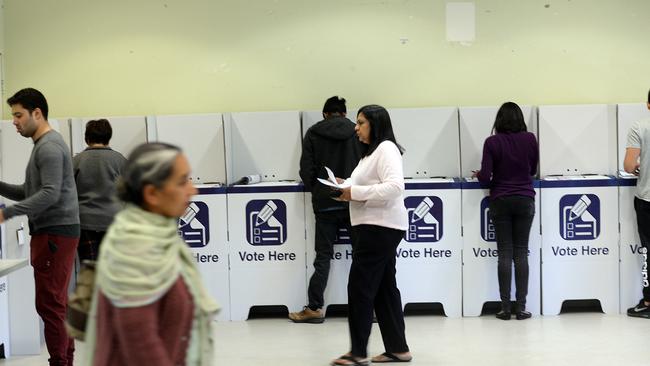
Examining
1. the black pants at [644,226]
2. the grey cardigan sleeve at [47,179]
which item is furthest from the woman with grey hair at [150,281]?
the black pants at [644,226]

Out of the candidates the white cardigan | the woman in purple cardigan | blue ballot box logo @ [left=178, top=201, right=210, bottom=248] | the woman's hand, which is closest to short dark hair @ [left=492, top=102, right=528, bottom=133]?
the woman in purple cardigan

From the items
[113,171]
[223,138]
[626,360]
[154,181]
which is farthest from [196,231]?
[154,181]

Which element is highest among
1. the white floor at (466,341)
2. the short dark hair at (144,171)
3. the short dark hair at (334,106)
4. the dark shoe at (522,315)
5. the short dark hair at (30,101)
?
the short dark hair at (334,106)

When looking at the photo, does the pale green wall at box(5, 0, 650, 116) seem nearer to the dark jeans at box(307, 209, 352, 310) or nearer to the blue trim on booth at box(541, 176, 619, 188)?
the blue trim on booth at box(541, 176, 619, 188)

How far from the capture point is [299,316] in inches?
202

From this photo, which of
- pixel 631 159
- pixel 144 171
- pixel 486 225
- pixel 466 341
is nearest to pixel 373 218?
pixel 466 341

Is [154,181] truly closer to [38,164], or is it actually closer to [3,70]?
[38,164]

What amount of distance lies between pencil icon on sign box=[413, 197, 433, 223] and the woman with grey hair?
3.48m

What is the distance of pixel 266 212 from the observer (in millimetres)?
5230

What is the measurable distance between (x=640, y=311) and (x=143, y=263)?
14.1 feet

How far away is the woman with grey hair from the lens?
1670 mm

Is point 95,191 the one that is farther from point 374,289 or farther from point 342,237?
point 342,237

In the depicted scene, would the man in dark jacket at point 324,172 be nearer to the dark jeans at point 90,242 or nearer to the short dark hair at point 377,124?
the short dark hair at point 377,124

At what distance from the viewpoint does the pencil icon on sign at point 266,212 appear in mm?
5227
